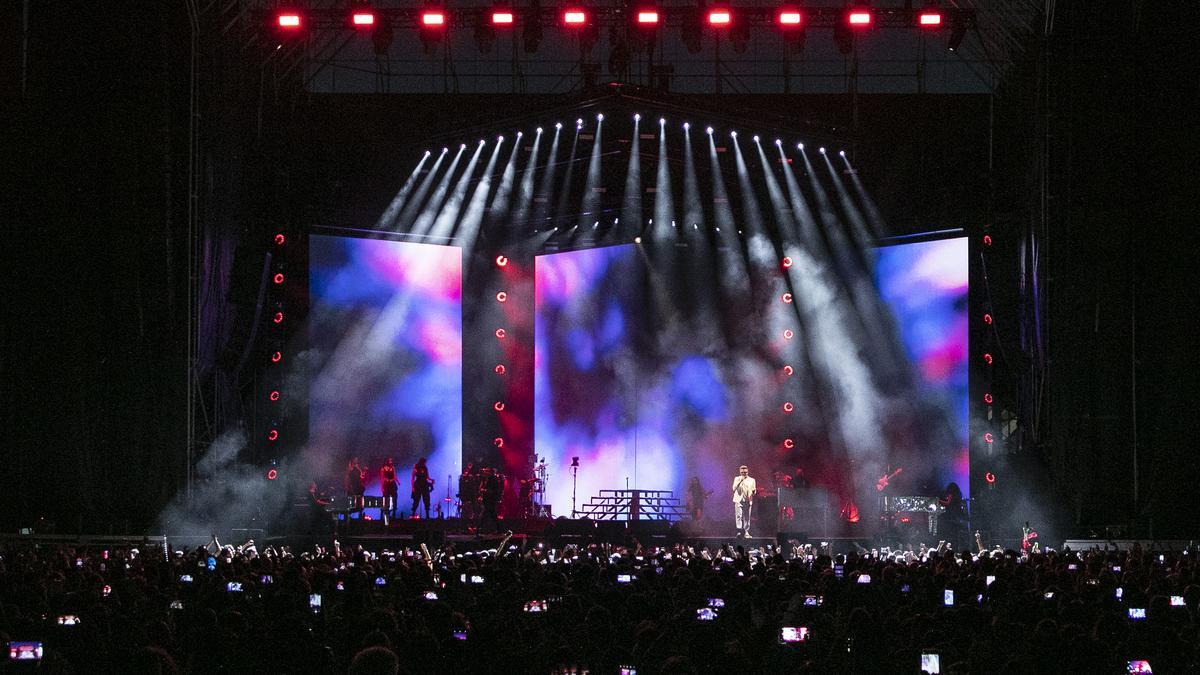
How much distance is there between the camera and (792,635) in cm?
921

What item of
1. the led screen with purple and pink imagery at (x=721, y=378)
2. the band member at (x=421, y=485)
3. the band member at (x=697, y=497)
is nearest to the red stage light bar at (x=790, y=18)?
the led screen with purple and pink imagery at (x=721, y=378)

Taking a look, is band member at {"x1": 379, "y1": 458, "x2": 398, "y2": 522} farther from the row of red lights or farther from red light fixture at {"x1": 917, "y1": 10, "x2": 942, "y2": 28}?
red light fixture at {"x1": 917, "y1": 10, "x2": 942, "y2": 28}

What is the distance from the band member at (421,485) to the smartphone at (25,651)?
2162 centimetres

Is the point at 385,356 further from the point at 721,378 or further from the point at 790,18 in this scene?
the point at 790,18

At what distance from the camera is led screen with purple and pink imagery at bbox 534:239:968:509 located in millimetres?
29359

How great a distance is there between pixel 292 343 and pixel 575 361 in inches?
282

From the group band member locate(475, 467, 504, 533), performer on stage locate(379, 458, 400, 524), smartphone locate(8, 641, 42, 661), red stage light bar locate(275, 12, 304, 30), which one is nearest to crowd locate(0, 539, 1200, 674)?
smartphone locate(8, 641, 42, 661)

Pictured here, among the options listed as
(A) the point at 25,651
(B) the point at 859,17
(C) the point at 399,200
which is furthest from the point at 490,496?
(A) the point at 25,651

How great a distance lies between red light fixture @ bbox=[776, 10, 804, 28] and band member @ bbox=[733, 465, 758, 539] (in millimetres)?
11077

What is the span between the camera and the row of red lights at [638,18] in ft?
68.0

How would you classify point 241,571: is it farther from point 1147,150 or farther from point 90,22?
point 1147,150

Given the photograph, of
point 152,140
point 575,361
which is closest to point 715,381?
point 575,361

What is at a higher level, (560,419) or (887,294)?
(887,294)

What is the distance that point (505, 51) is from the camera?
2917 cm
